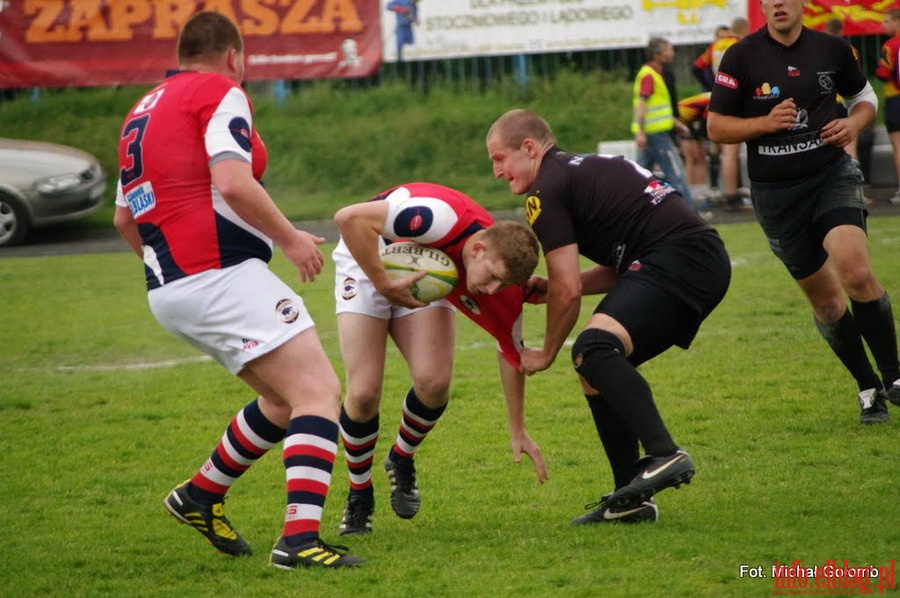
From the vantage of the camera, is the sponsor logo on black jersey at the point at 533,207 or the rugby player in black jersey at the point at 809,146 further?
the rugby player in black jersey at the point at 809,146

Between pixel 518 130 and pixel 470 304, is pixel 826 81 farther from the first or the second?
pixel 470 304

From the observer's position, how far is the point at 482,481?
6.28m

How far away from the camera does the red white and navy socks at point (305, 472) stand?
4852 mm

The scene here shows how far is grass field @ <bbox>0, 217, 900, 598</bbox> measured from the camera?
4.75 metres

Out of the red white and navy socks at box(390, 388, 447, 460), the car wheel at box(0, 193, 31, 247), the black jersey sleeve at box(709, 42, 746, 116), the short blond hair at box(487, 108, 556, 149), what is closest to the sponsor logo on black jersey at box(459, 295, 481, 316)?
the red white and navy socks at box(390, 388, 447, 460)

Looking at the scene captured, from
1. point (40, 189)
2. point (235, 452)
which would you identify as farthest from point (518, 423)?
point (40, 189)

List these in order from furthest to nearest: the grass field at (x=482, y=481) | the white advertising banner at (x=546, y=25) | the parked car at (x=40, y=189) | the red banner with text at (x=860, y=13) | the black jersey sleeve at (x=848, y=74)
Answer: 1. the white advertising banner at (x=546, y=25)
2. the red banner with text at (x=860, y=13)
3. the parked car at (x=40, y=189)
4. the black jersey sleeve at (x=848, y=74)
5. the grass field at (x=482, y=481)

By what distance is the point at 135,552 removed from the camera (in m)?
5.34

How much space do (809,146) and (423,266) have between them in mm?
2683

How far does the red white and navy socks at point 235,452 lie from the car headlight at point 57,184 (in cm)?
1233

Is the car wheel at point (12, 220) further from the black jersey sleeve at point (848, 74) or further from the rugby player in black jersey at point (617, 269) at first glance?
the rugby player in black jersey at point (617, 269)

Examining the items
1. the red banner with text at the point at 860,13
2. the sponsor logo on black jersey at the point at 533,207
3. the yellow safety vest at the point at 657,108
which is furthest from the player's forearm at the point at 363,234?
the red banner with text at the point at 860,13

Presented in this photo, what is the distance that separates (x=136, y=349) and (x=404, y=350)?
16.6ft

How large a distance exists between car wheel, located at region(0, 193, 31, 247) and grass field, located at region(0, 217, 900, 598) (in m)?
6.50
